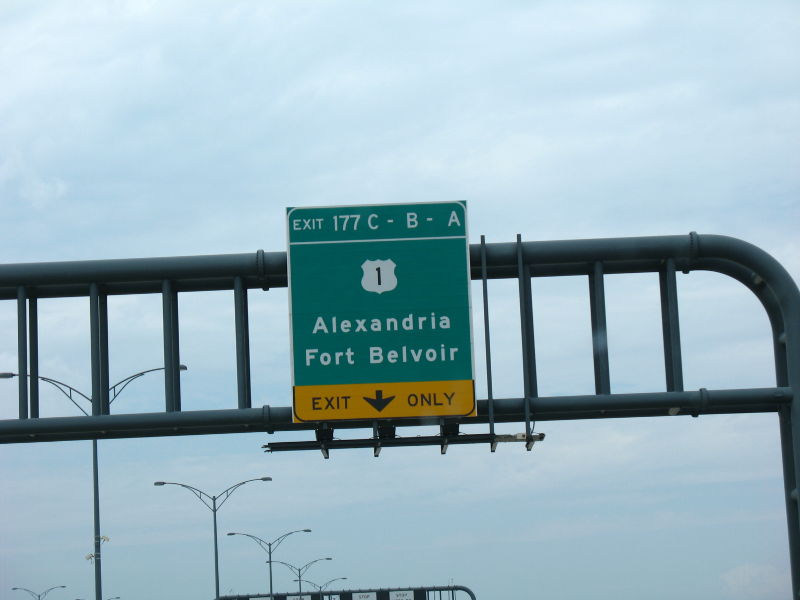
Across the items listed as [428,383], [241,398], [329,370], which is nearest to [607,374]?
[428,383]

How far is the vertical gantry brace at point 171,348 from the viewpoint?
57.6 feet

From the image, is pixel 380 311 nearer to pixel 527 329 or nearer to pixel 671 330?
pixel 527 329

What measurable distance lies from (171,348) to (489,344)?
4.27m

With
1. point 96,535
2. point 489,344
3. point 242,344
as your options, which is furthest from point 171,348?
point 96,535

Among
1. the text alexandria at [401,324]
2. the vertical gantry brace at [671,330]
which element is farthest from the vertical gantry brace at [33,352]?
the vertical gantry brace at [671,330]

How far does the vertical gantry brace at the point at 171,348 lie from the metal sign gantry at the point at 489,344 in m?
0.01

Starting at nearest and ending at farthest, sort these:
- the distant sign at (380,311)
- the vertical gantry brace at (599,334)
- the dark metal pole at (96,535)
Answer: the distant sign at (380,311) → the vertical gantry brace at (599,334) → the dark metal pole at (96,535)

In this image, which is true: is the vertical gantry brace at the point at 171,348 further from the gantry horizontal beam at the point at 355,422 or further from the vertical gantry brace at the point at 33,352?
the vertical gantry brace at the point at 33,352

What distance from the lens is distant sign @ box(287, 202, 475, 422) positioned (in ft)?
56.5

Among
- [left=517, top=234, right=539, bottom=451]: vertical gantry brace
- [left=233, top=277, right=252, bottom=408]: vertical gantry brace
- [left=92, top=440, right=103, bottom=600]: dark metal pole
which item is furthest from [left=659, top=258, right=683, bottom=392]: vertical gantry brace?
[left=92, top=440, right=103, bottom=600]: dark metal pole

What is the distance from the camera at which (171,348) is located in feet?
58.3

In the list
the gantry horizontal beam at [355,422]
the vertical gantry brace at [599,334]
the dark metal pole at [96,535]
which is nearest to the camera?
the gantry horizontal beam at [355,422]

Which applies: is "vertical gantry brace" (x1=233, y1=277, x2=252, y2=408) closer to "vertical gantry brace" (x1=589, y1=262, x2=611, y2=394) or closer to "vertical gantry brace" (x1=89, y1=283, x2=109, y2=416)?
"vertical gantry brace" (x1=89, y1=283, x2=109, y2=416)

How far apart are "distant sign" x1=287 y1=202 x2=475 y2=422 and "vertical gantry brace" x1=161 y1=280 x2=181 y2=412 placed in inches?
65.5
